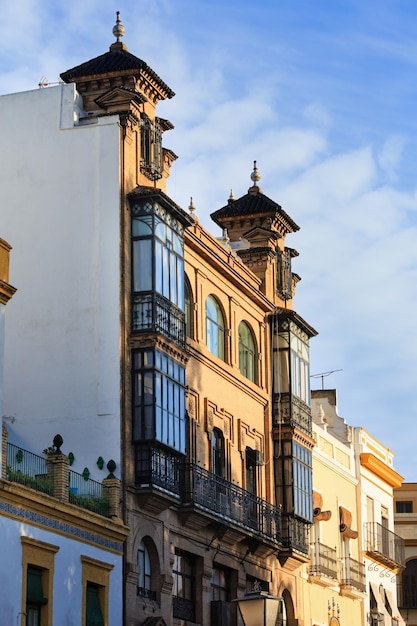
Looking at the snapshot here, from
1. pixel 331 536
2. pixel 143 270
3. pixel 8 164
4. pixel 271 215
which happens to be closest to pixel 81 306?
pixel 143 270

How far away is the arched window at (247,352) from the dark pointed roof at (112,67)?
25.9ft

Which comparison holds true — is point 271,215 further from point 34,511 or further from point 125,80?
point 34,511

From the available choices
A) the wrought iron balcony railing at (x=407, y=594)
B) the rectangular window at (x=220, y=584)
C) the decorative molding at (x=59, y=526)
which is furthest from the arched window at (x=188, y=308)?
the wrought iron balcony railing at (x=407, y=594)

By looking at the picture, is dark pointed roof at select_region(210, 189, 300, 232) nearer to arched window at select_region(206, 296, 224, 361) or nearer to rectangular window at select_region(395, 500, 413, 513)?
arched window at select_region(206, 296, 224, 361)

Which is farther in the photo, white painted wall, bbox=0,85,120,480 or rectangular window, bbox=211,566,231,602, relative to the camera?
rectangular window, bbox=211,566,231,602

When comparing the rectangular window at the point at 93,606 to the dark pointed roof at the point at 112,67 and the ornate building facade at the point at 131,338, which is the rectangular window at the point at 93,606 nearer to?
the ornate building facade at the point at 131,338

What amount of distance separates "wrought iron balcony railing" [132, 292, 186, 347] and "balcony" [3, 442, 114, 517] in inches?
137

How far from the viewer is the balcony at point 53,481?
25.8 m

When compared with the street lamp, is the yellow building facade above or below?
above


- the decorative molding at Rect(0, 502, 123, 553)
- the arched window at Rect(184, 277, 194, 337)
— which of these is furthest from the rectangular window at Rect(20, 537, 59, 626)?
the arched window at Rect(184, 277, 194, 337)

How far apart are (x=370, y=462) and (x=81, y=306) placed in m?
19.4

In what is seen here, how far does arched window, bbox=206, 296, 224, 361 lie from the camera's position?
35.4 metres

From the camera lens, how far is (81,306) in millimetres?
30578

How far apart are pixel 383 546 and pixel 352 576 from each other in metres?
4.40
